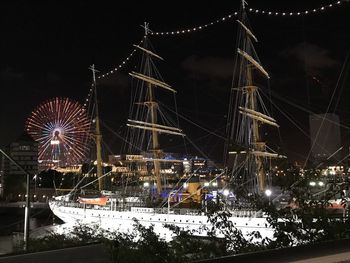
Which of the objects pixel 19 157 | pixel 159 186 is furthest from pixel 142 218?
pixel 19 157

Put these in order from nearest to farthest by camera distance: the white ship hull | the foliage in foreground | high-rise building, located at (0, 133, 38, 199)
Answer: the foliage in foreground, the white ship hull, high-rise building, located at (0, 133, 38, 199)

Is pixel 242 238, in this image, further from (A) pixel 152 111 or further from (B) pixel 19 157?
(B) pixel 19 157

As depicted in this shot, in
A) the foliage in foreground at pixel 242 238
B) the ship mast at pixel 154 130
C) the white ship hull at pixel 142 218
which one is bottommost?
the white ship hull at pixel 142 218

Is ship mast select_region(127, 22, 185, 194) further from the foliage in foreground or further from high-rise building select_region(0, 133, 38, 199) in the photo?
high-rise building select_region(0, 133, 38, 199)

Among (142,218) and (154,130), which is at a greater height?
(154,130)

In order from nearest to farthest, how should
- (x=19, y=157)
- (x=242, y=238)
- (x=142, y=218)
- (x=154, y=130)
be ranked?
(x=242, y=238), (x=142, y=218), (x=154, y=130), (x=19, y=157)

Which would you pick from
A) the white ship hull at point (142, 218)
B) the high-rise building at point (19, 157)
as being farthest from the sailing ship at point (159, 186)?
the high-rise building at point (19, 157)

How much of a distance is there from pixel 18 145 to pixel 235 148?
121 metres

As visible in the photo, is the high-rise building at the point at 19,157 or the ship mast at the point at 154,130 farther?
the high-rise building at the point at 19,157

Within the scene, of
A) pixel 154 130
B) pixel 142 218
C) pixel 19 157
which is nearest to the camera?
pixel 142 218

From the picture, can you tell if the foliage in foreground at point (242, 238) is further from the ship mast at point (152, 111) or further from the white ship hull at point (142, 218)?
the ship mast at point (152, 111)

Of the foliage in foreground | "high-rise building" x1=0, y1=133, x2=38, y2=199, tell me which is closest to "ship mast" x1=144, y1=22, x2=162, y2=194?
the foliage in foreground

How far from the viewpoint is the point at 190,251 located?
828cm

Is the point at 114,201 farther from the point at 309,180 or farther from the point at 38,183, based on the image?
the point at 38,183
